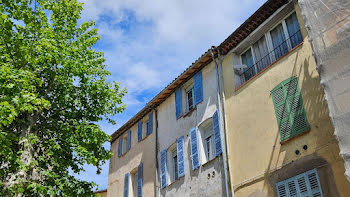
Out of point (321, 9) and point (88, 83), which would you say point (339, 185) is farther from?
point (88, 83)

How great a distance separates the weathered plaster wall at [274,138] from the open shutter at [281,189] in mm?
137

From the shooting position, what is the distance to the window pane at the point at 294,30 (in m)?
10.5

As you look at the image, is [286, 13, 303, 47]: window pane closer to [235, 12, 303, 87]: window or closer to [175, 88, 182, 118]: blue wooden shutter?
[235, 12, 303, 87]: window

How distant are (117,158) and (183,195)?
7.39 m

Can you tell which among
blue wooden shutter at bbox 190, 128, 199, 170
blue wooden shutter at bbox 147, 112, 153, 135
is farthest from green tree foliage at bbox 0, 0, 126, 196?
blue wooden shutter at bbox 147, 112, 153, 135

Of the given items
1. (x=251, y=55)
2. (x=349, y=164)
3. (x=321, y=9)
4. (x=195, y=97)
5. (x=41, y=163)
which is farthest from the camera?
(x=195, y=97)

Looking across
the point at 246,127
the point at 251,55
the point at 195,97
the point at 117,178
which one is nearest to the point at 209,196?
the point at 246,127

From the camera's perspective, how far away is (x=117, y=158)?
64.7 ft

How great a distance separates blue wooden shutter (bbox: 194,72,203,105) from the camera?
1390 centimetres

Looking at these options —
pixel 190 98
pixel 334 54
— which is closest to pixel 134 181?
pixel 190 98

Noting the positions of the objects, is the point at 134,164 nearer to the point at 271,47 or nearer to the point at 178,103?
the point at 178,103

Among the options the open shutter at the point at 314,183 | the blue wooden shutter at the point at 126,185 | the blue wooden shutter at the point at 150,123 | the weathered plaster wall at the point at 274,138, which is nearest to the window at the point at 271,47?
the weathered plaster wall at the point at 274,138

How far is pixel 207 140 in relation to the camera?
1323 centimetres

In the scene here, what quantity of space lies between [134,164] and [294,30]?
34.0 feet
